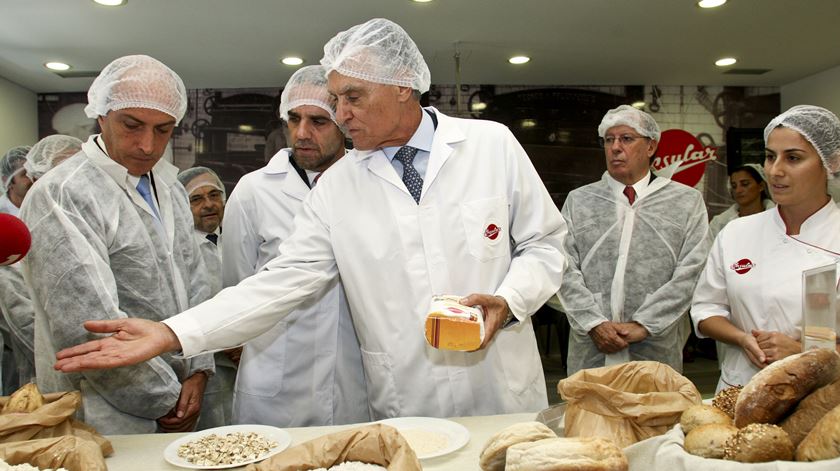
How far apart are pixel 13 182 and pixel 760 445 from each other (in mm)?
4106

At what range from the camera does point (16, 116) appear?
6668 millimetres

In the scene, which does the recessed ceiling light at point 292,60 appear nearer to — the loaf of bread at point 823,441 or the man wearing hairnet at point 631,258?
the man wearing hairnet at point 631,258

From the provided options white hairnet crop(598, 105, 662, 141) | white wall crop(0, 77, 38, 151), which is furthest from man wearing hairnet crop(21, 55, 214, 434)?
white wall crop(0, 77, 38, 151)

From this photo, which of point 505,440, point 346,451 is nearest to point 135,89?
point 346,451

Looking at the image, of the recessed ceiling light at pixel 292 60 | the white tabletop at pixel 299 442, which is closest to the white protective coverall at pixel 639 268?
the white tabletop at pixel 299 442

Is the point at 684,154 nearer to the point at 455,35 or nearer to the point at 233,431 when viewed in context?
the point at 455,35

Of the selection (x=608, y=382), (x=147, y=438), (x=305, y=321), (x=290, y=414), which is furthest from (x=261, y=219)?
(x=608, y=382)

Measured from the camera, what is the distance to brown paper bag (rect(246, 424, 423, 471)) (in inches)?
44.4

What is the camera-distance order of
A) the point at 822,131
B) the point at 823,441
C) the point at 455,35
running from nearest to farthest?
1. the point at 823,441
2. the point at 822,131
3. the point at 455,35

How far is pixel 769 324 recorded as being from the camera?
6.88ft

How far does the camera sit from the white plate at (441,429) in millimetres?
1287

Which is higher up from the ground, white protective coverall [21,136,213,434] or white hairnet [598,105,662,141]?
white hairnet [598,105,662,141]

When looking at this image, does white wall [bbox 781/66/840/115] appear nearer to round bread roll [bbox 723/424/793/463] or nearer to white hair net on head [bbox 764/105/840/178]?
white hair net on head [bbox 764/105/840/178]

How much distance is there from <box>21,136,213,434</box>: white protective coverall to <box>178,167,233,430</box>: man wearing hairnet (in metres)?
0.43
